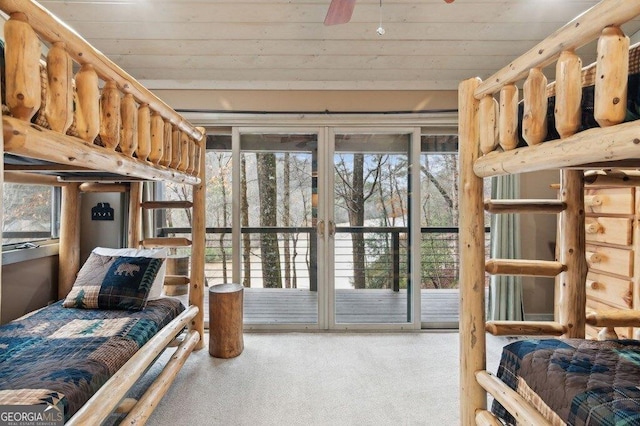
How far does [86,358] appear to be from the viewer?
1.46 m

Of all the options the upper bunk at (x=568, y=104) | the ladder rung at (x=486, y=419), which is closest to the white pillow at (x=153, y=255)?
the ladder rung at (x=486, y=419)

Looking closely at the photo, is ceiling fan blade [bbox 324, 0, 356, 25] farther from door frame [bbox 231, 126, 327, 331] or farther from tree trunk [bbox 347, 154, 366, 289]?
tree trunk [bbox 347, 154, 366, 289]

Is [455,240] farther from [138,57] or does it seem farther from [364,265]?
[138,57]

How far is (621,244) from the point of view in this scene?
2.31 m

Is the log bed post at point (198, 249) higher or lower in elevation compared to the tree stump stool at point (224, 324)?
higher

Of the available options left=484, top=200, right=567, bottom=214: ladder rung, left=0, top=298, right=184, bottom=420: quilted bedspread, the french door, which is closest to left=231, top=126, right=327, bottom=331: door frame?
the french door

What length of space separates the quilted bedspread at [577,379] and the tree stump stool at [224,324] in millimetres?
1945

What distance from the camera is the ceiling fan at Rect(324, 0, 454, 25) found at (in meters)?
1.74

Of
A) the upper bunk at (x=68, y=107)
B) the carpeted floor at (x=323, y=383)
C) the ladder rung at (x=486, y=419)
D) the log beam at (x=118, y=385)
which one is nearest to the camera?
the upper bunk at (x=68, y=107)

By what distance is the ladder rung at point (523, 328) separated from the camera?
5.29 ft

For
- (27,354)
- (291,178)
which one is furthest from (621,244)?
(27,354)

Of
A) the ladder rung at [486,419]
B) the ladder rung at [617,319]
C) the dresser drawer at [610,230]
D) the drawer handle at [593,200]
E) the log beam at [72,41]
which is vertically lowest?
the ladder rung at [486,419]

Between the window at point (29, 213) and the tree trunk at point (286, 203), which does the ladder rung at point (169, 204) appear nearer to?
the window at point (29, 213)

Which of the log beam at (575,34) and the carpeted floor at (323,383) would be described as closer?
the log beam at (575,34)
